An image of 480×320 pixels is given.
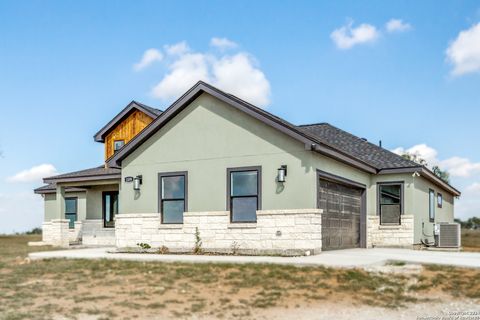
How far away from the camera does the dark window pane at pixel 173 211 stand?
19.0 metres

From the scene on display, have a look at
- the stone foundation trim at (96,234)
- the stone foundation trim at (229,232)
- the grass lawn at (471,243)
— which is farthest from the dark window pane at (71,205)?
the grass lawn at (471,243)

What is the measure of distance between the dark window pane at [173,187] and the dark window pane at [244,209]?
2.07 m

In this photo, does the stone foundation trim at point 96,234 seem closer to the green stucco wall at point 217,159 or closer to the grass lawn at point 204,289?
the green stucco wall at point 217,159

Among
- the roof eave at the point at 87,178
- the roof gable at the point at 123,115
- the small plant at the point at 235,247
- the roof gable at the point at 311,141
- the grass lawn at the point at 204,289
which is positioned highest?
the roof gable at the point at 123,115

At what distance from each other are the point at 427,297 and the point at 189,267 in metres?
5.74

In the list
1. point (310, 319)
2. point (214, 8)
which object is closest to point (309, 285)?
point (310, 319)

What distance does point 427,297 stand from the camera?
11117mm

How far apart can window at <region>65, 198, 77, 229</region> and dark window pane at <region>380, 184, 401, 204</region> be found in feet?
53.3

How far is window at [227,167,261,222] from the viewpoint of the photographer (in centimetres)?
1758

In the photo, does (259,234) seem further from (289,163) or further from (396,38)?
(396,38)

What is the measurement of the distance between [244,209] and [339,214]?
150 inches

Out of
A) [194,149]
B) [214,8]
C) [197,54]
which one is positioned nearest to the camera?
[214,8]

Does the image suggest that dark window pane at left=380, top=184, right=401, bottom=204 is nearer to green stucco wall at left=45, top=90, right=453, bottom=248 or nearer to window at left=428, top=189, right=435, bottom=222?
green stucco wall at left=45, top=90, right=453, bottom=248

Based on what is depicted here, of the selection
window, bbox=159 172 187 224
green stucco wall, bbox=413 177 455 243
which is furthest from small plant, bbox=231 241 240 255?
green stucco wall, bbox=413 177 455 243
